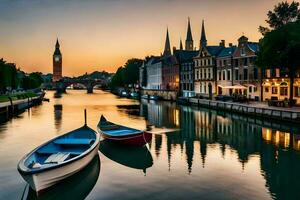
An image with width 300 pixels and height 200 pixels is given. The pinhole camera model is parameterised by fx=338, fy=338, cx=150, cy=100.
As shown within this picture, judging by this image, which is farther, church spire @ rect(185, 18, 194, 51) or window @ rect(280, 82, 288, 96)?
church spire @ rect(185, 18, 194, 51)

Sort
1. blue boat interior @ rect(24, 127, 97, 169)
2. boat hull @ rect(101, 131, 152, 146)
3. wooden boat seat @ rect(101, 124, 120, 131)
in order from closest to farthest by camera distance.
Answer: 1. blue boat interior @ rect(24, 127, 97, 169)
2. boat hull @ rect(101, 131, 152, 146)
3. wooden boat seat @ rect(101, 124, 120, 131)

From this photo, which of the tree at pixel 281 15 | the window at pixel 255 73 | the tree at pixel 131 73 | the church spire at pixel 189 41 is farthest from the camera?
the tree at pixel 131 73

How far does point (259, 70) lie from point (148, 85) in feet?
280

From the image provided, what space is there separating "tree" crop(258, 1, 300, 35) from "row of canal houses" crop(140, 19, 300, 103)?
7.54 meters

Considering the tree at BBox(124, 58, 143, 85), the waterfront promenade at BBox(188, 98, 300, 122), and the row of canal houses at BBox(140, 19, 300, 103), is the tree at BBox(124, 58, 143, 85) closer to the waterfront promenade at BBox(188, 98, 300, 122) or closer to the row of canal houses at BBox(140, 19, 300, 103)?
the row of canal houses at BBox(140, 19, 300, 103)

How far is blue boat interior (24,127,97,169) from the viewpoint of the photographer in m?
19.9

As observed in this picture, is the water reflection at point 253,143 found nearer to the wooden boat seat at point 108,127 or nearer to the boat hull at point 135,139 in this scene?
the boat hull at point 135,139

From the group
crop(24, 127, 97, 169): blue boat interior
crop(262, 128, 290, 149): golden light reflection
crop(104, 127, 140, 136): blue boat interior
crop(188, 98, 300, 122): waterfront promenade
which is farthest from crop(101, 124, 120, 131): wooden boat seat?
crop(188, 98, 300, 122): waterfront promenade

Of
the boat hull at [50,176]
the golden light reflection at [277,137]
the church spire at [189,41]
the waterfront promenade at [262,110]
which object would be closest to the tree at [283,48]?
the waterfront promenade at [262,110]

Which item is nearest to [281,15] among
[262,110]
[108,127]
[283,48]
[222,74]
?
[283,48]

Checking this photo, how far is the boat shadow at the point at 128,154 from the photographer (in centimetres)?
2592

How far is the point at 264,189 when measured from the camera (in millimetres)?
19719

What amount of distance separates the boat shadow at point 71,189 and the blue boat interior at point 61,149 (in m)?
1.36

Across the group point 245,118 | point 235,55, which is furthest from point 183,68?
point 245,118
